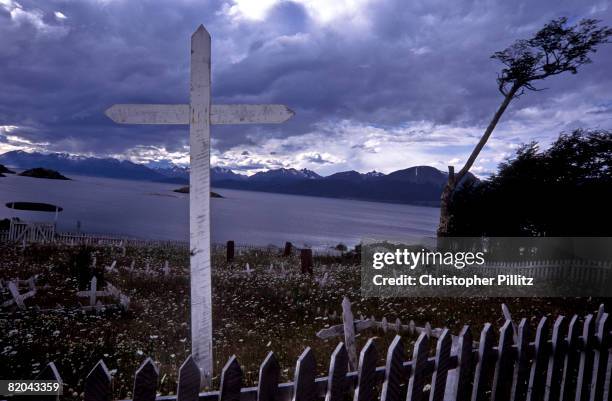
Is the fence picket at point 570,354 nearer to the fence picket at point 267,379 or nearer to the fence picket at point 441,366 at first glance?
the fence picket at point 441,366

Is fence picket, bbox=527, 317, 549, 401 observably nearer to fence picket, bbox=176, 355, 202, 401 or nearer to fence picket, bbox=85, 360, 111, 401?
fence picket, bbox=176, 355, 202, 401

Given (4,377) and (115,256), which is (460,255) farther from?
(4,377)

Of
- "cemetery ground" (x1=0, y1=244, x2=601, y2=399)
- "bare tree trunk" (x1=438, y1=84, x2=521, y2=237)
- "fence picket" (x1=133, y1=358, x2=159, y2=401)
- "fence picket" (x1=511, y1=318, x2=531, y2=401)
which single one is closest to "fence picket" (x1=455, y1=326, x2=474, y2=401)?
"fence picket" (x1=511, y1=318, x2=531, y2=401)

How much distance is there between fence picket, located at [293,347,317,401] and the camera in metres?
2.63

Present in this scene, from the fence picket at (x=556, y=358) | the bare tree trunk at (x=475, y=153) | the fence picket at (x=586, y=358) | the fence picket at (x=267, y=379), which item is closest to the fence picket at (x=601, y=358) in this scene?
the fence picket at (x=586, y=358)

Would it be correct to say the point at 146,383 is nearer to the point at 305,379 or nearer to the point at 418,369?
the point at 305,379

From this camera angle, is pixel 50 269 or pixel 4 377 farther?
pixel 50 269

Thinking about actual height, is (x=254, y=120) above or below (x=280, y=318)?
above

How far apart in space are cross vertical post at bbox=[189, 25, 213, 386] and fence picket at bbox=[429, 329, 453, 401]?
8.01ft

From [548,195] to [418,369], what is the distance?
20.9 meters

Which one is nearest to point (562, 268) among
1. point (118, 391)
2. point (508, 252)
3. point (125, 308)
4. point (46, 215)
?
point (508, 252)

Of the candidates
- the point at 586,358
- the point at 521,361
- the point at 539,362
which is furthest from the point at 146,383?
the point at 586,358

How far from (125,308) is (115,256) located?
1335 cm

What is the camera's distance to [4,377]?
5.65m
